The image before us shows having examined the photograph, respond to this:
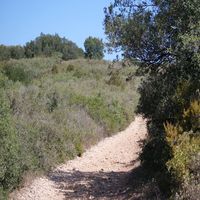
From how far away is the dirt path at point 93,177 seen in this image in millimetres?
12130

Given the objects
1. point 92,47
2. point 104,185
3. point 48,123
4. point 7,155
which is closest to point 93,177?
point 104,185

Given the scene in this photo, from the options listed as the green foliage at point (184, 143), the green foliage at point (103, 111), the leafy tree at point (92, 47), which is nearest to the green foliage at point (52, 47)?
the leafy tree at point (92, 47)

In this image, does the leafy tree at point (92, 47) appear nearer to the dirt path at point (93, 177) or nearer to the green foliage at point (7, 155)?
the dirt path at point (93, 177)

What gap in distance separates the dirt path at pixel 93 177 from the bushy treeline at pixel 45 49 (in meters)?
61.6

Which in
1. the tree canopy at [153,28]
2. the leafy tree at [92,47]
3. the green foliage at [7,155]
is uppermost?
the leafy tree at [92,47]

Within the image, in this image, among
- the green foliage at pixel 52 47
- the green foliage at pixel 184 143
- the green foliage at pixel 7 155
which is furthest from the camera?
the green foliage at pixel 52 47

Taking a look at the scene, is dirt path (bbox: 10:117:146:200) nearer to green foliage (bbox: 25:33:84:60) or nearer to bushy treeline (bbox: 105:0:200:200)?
bushy treeline (bbox: 105:0:200:200)

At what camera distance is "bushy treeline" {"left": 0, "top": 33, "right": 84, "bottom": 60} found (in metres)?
81.2

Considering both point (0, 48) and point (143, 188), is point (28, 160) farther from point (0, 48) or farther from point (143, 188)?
point (0, 48)

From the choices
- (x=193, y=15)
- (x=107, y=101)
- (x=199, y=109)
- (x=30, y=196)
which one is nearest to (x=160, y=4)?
(x=193, y=15)

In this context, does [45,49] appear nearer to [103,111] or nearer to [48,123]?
[103,111]

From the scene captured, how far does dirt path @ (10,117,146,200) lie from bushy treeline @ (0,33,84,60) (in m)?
61.6

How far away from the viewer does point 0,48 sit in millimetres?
79875

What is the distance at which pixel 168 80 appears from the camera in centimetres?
1230
